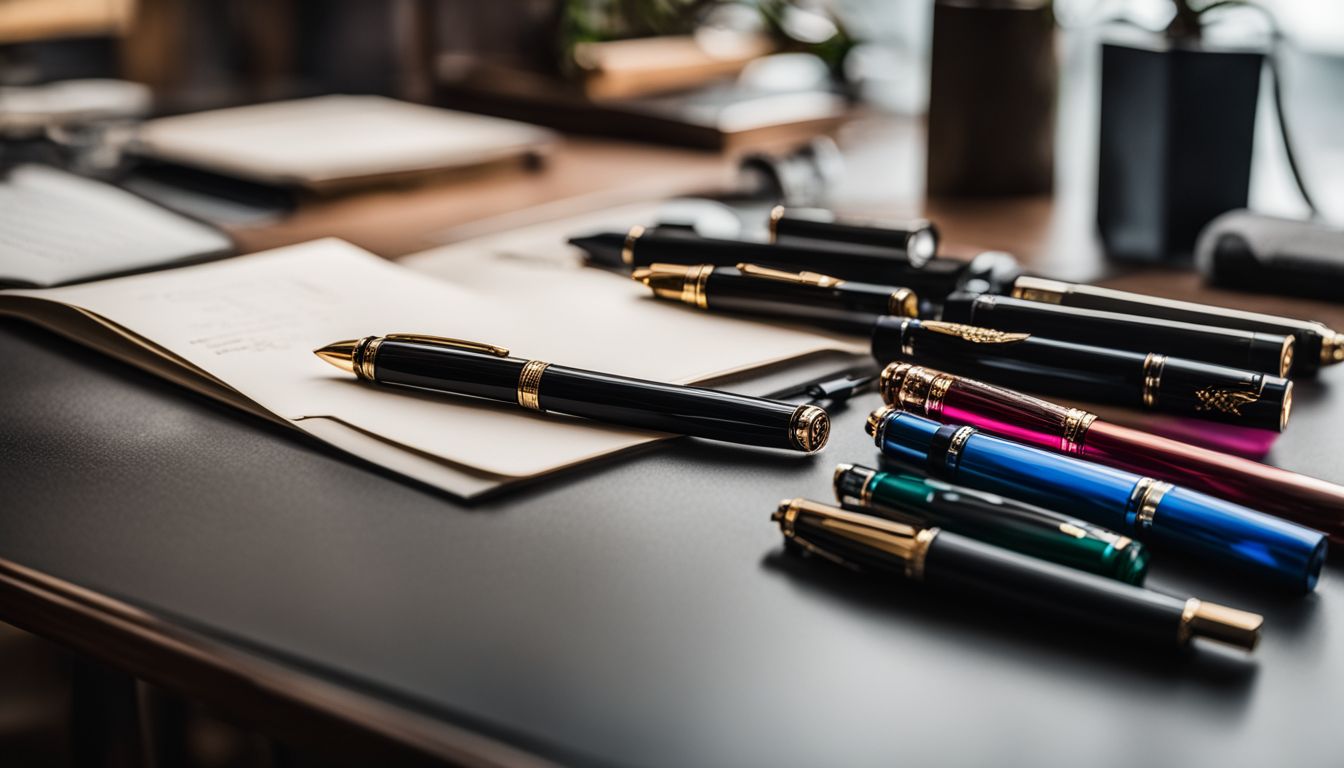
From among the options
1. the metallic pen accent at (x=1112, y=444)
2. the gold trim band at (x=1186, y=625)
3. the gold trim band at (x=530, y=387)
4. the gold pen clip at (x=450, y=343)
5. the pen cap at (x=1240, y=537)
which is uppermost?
the gold pen clip at (x=450, y=343)

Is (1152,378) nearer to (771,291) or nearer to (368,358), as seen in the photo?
(771,291)

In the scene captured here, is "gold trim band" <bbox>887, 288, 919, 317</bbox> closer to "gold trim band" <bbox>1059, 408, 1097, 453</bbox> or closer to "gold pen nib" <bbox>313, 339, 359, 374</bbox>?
"gold trim band" <bbox>1059, 408, 1097, 453</bbox>

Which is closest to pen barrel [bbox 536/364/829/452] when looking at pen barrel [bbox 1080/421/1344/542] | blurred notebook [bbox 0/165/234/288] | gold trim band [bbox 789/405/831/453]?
gold trim band [bbox 789/405/831/453]

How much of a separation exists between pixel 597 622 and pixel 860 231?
1.33ft

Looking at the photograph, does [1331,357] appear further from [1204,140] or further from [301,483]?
[301,483]

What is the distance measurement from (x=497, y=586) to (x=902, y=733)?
148mm

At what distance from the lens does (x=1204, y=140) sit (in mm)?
837

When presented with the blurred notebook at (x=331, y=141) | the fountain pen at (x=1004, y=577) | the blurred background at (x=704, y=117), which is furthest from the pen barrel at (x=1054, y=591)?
the blurred notebook at (x=331, y=141)

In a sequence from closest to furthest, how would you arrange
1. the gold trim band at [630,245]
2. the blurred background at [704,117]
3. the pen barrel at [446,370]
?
the pen barrel at [446,370]
the gold trim band at [630,245]
the blurred background at [704,117]

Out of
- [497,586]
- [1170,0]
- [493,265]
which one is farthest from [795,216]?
[497,586]

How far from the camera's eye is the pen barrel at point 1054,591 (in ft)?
1.24

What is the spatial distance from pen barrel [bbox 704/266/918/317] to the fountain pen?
0.24m

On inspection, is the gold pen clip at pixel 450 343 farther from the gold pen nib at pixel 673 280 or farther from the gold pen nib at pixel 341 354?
the gold pen nib at pixel 673 280

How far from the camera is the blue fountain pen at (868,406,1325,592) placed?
0.41 m
